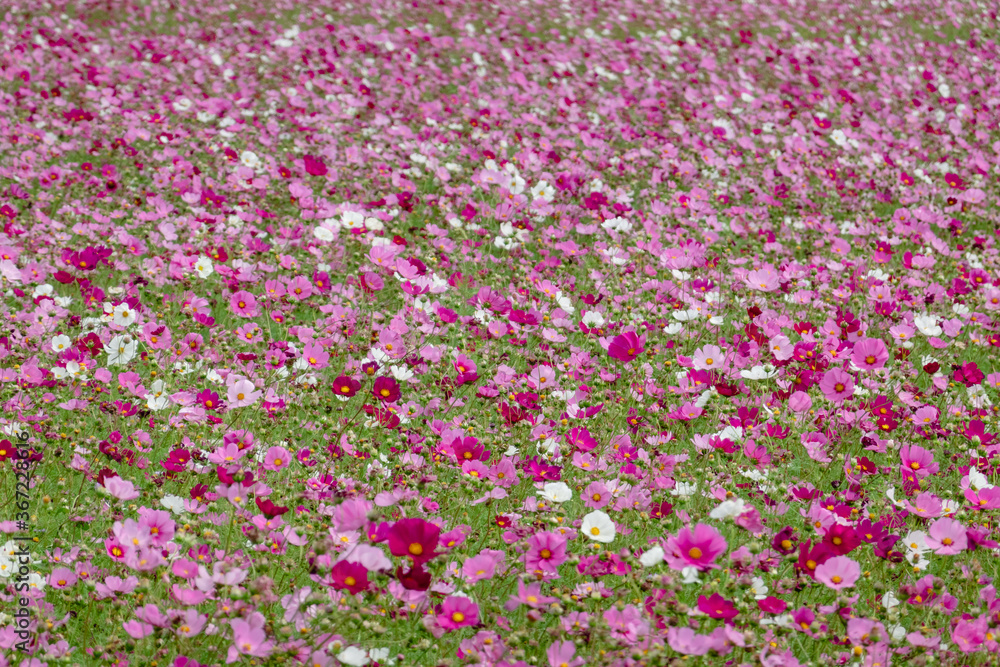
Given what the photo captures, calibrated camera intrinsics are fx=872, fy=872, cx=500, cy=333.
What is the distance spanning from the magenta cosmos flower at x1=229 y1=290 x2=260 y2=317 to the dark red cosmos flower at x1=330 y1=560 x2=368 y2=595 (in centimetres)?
189

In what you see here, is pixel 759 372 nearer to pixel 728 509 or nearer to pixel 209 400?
pixel 728 509

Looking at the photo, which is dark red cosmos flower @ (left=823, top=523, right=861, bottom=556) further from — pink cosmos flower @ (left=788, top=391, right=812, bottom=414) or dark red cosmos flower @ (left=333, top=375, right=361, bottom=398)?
dark red cosmos flower @ (left=333, top=375, right=361, bottom=398)

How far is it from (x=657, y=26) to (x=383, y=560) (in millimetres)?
9478

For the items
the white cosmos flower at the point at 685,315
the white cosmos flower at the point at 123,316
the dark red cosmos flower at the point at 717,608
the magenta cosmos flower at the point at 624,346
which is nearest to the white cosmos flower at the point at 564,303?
the white cosmos flower at the point at 685,315

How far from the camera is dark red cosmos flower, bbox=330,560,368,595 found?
1656mm

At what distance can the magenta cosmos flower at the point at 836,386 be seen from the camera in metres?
2.85

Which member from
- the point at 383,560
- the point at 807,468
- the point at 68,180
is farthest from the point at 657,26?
the point at 383,560

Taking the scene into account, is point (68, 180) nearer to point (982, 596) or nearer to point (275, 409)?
point (275, 409)

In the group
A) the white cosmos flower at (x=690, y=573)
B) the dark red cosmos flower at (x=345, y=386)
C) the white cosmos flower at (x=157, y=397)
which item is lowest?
the white cosmos flower at (x=157, y=397)

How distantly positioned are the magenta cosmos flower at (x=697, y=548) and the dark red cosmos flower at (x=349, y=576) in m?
0.64

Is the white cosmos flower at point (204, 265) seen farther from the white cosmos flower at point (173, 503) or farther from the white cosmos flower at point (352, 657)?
the white cosmos flower at point (352, 657)

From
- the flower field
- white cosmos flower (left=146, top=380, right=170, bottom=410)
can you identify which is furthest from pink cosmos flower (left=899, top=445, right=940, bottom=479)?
white cosmos flower (left=146, top=380, right=170, bottom=410)

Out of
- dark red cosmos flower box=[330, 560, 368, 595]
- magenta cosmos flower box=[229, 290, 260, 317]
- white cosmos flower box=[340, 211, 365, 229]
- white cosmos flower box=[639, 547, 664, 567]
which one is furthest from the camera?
white cosmos flower box=[340, 211, 365, 229]

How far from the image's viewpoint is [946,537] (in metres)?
2.15
